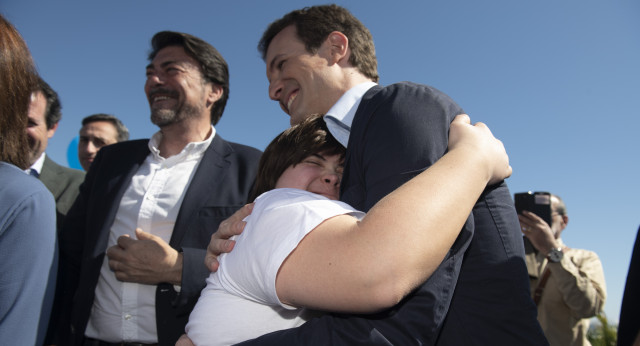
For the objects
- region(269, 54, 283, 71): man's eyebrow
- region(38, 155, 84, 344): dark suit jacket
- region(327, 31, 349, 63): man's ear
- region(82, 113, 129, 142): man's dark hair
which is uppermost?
region(327, 31, 349, 63): man's ear

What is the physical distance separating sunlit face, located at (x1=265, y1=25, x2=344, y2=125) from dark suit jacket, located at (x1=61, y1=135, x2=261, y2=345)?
60 cm

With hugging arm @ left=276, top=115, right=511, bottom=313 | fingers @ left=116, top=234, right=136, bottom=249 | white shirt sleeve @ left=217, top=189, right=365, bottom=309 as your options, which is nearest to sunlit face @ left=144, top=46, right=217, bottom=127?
fingers @ left=116, top=234, right=136, bottom=249

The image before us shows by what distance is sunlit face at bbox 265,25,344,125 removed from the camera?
2.18 m

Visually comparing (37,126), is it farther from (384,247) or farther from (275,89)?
(384,247)

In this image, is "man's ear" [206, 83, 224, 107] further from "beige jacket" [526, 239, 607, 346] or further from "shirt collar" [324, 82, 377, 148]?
"beige jacket" [526, 239, 607, 346]

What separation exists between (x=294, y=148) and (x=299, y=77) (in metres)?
0.78

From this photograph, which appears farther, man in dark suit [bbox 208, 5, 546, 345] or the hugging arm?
man in dark suit [bbox 208, 5, 546, 345]

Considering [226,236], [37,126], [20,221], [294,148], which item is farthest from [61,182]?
[226,236]

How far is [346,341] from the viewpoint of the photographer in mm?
905

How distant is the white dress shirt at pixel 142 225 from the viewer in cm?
238

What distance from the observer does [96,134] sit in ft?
17.6

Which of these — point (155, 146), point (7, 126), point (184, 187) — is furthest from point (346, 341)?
point (155, 146)

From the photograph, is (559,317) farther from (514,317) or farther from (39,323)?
(39,323)

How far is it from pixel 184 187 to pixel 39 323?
4.20 ft
